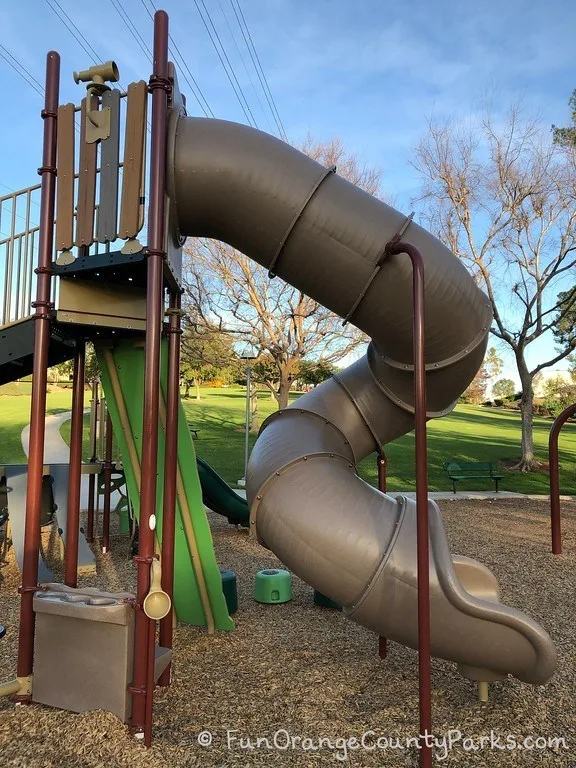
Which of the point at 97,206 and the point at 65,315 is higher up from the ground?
the point at 97,206

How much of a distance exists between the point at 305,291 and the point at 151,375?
4.05 feet

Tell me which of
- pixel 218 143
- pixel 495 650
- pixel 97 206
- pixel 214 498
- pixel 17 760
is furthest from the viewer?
pixel 214 498

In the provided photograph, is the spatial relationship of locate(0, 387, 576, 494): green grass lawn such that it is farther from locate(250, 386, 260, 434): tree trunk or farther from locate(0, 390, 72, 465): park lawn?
locate(250, 386, 260, 434): tree trunk

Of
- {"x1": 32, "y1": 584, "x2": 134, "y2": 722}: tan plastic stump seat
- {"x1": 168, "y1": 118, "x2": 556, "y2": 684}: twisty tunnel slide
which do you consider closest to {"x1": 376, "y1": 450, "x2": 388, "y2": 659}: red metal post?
{"x1": 168, "y1": 118, "x2": 556, "y2": 684}: twisty tunnel slide

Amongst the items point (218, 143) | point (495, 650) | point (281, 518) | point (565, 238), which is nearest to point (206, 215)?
point (218, 143)

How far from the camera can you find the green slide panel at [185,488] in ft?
16.5

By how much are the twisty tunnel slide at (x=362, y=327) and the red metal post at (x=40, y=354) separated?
0.99 meters

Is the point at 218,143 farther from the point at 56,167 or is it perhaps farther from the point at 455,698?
the point at 455,698

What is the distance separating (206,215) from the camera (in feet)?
12.6

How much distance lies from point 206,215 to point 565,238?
17.6 m

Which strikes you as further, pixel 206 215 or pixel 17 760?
pixel 206 215

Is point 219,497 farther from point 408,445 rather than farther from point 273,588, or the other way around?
point 408,445

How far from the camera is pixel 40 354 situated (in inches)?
156

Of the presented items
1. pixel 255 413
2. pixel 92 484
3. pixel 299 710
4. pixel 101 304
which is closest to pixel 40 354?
pixel 101 304
